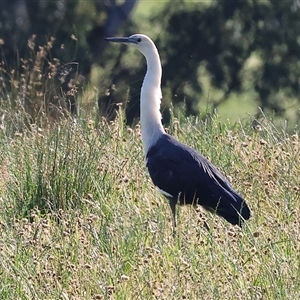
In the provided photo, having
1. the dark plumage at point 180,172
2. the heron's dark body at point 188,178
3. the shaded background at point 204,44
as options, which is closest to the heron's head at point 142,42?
the dark plumage at point 180,172

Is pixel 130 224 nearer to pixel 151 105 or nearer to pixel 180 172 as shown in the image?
pixel 180 172

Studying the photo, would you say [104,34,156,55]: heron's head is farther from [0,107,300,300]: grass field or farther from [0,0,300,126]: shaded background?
[0,0,300,126]: shaded background

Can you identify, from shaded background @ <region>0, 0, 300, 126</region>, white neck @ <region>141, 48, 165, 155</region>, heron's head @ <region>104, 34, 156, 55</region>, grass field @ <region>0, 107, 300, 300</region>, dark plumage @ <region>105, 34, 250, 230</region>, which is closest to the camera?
grass field @ <region>0, 107, 300, 300</region>

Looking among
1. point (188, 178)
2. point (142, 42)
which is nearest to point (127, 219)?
point (188, 178)

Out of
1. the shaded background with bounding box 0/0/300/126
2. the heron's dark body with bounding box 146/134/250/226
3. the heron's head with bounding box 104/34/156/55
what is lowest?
the shaded background with bounding box 0/0/300/126

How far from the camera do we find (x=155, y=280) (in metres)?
4.79

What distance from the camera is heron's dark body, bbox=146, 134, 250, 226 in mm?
5918

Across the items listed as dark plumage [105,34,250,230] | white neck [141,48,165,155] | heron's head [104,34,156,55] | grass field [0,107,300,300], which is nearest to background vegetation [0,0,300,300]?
grass field [0,107,300,300]

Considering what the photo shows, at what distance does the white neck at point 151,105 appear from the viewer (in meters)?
6.72

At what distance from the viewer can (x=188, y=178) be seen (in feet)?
20.5

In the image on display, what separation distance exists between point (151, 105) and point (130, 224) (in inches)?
65.2

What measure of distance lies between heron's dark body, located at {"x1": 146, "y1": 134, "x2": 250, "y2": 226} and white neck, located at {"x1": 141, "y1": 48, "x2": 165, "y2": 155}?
0.17 metres

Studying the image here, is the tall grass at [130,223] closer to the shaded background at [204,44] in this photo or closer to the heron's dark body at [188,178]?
the heron's dark body at [188,178]

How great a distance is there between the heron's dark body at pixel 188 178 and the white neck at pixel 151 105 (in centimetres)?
17
